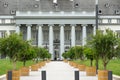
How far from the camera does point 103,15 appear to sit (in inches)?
5984

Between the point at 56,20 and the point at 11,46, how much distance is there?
116 metres

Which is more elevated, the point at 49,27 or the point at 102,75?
the point at 102,75

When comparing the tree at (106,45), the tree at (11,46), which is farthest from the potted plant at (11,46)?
the tree at (106,45)

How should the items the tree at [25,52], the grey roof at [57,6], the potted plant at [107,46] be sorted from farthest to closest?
the grey roof at [57,6] < the tree at [25,52] < the potted plant at [107,46]

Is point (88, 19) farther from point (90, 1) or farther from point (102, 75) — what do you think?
point (102, 75)

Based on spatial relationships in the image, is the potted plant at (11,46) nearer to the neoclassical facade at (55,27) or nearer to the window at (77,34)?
the neoclassical facade at (55,27)

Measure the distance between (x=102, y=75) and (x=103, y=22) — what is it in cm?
12545

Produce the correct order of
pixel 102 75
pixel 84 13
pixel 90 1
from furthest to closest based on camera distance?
pixel 90 1
pixel 84 13
pixel 102 75

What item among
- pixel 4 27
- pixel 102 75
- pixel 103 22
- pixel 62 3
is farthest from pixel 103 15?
pixel 102 75

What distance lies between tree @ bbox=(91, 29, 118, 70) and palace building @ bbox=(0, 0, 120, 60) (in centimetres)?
11126

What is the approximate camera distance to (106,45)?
103 ft

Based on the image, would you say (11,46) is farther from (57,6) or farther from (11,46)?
(57,6)

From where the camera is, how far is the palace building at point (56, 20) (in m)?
147

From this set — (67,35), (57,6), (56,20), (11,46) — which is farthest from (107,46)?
(67,35)
